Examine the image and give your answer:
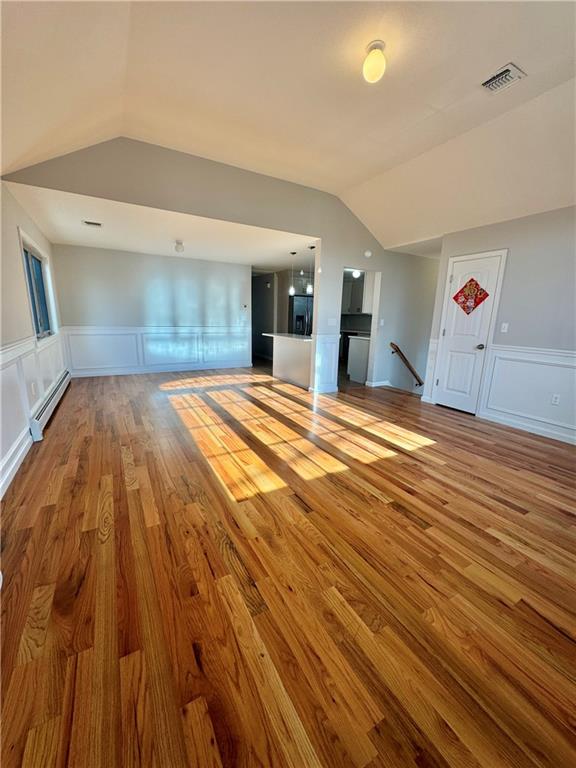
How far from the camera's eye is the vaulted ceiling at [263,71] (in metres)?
1.85

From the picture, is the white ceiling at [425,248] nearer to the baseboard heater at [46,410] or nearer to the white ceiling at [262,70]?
the white ceiling at [262,70]

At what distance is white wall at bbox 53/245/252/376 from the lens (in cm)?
584

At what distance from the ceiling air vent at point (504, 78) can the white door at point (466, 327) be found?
1.88 metres

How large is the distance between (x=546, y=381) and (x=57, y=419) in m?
5.92

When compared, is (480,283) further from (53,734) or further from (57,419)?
(57,419)

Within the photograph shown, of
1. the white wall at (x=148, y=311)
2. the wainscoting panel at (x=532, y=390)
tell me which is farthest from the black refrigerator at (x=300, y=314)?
the wainscoting panel at (x=532, y=390)

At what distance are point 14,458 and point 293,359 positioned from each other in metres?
4.37

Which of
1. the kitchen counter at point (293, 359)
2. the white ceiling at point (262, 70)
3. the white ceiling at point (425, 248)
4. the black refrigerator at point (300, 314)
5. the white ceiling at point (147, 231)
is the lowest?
the kitchen counter at point (293, 359)

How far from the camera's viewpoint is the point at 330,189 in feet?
15.2

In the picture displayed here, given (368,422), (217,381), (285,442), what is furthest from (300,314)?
(285,442)

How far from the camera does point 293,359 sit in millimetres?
5973

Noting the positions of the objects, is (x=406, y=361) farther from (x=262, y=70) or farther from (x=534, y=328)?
(x=262, y=70)

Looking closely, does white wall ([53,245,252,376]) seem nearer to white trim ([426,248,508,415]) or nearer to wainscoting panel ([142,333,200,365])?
wainscoting panel ([142,333,200,365])

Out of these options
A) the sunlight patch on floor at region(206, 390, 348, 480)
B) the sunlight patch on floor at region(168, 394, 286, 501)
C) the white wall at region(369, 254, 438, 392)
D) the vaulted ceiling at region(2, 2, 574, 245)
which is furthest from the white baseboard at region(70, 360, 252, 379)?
the vaulted ceiling at region(2, 2, 574, 245)
